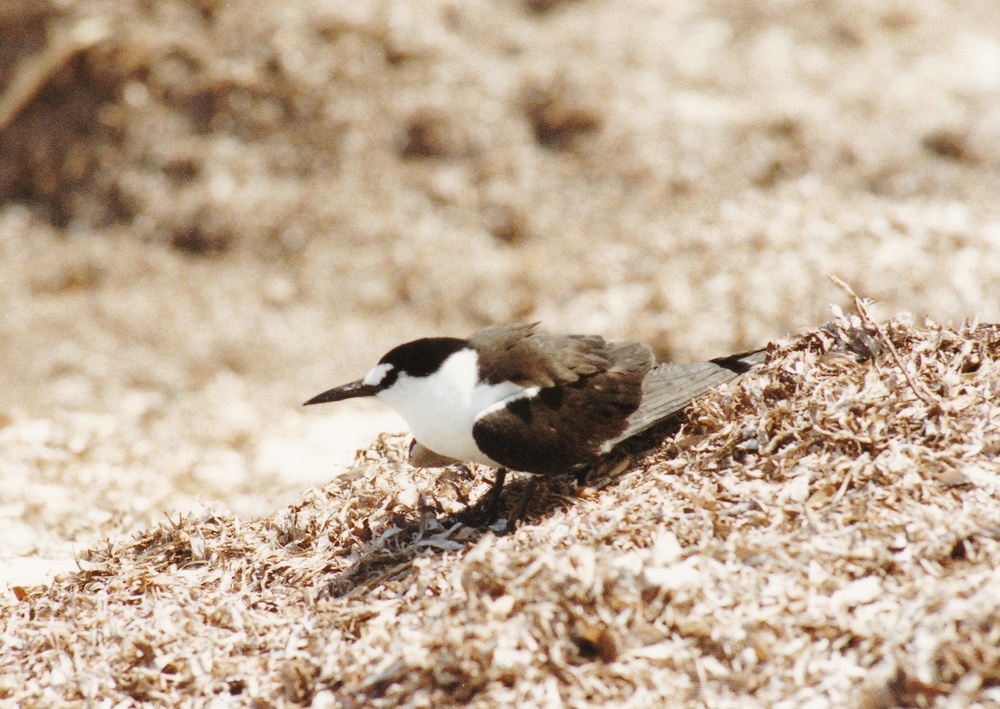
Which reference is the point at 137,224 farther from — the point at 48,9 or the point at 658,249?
the point at 658,249

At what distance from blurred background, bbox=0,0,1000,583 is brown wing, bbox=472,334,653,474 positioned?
10.1 feet

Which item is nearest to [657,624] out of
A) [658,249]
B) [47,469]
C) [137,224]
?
[47,469]

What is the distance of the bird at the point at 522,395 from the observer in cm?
376

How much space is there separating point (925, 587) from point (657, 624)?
78 centimetres

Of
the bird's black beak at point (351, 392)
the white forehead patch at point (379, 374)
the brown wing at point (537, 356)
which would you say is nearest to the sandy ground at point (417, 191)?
the bird's black beak at point (351, 392)

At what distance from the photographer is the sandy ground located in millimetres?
7375

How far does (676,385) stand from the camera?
13.5 feet

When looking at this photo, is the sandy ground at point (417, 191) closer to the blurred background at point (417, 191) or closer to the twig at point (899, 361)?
the blurred background at point (417, 191)

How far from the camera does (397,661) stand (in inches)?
118

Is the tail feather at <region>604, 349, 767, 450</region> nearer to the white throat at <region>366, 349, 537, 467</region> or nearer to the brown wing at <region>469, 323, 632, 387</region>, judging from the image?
the brown wing at <region>469, 323, 632, 387</region>

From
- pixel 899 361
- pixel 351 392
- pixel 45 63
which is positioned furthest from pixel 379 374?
pixel 45 63

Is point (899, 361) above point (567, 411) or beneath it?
above

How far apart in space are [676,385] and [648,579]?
1.21 meters

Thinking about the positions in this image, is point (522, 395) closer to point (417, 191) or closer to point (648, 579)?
point (648, 579)
